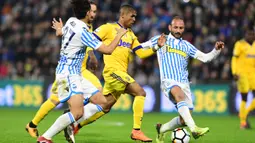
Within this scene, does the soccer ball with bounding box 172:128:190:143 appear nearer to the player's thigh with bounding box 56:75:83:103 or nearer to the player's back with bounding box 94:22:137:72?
the player's back with bounding box 94:22:137:72

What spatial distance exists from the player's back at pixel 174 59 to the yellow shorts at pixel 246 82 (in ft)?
15.1

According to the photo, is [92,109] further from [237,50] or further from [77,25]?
[237,50]

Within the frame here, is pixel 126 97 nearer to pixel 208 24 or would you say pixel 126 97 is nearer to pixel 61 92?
pixel 208 24

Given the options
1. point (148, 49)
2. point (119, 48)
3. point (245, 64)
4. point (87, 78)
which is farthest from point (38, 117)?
point (245, 64)

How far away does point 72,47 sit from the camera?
7688 millimetres

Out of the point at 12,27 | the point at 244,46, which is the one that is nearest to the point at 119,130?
the point at 244,46

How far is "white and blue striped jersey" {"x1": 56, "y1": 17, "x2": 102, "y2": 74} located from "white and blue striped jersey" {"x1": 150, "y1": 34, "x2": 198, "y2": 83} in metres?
1.94

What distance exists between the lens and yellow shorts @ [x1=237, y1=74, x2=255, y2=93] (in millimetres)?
13713

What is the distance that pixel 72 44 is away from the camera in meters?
Answer: 7.68

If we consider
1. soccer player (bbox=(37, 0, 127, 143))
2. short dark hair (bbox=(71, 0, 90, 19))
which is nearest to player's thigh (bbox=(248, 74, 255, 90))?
soccer player (bbox=(37, 0, 127, 143))

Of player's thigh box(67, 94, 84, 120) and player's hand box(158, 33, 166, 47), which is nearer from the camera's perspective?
player's thigh box(67, 94, 84, 120)

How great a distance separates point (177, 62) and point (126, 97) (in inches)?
385

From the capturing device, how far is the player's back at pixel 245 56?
13.8 m

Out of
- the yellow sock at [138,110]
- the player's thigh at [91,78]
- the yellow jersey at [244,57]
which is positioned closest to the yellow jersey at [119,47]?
the player's thigh at [91,78]
